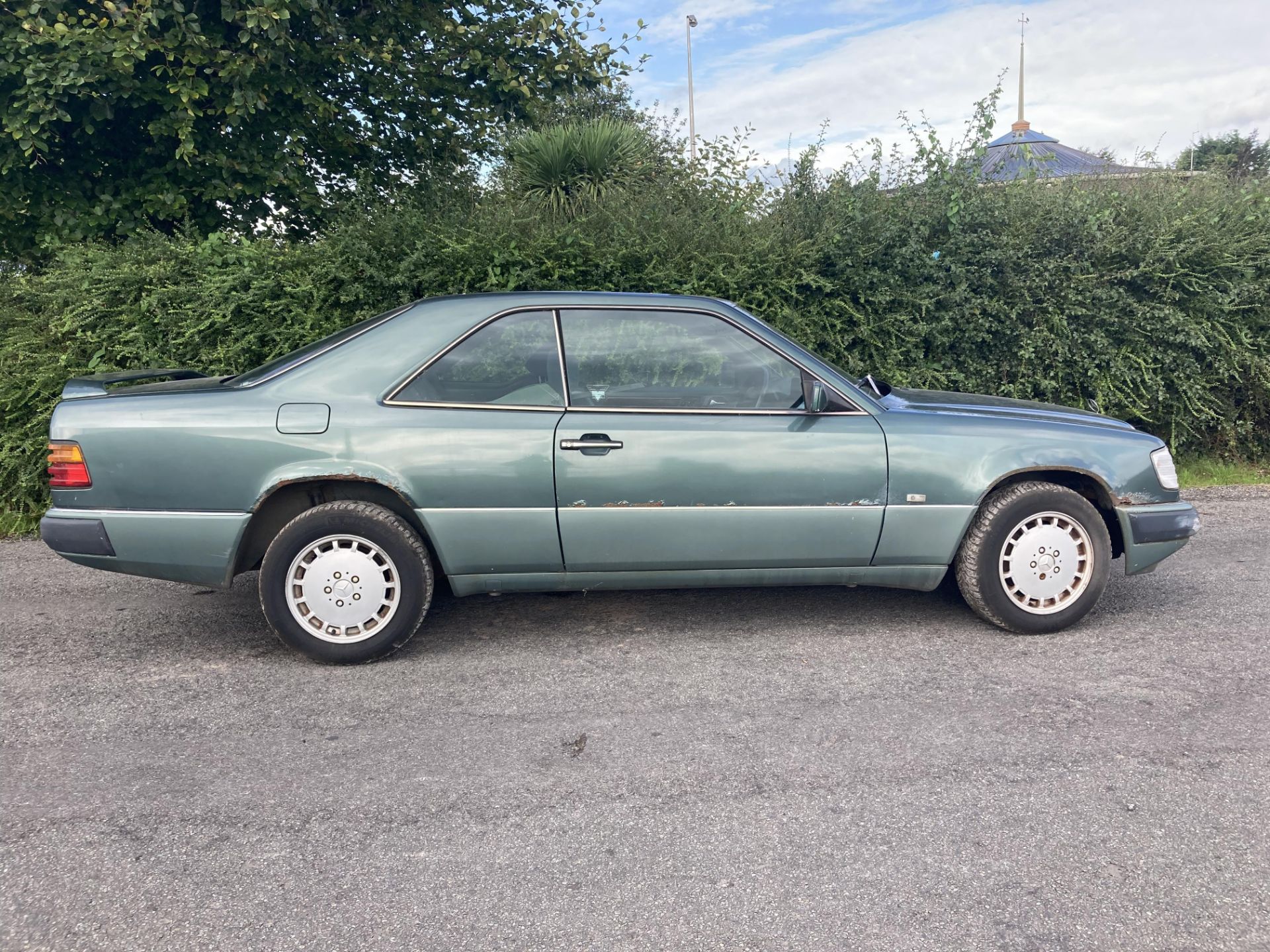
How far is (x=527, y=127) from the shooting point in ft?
30.8

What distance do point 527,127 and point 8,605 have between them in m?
6.65

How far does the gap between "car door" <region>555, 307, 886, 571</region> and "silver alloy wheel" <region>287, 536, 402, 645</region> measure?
2.61 ft

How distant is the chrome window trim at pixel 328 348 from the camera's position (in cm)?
395

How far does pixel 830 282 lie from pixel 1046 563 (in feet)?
11.3

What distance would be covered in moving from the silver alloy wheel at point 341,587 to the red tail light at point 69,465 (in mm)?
958

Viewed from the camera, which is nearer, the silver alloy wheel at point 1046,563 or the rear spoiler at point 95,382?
the rear spoiler at point 95,382

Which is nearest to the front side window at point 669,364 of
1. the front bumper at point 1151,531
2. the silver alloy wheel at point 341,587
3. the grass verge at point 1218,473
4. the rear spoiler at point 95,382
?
the silver alloy wheel at point 341,587

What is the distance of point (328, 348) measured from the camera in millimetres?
4035

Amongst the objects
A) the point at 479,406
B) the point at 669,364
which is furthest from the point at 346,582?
the point at 669,364

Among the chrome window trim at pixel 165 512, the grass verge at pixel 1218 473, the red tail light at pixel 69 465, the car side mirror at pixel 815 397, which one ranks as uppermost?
the car side mirror at pixel 815 397

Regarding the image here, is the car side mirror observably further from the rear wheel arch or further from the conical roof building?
the conical roof building

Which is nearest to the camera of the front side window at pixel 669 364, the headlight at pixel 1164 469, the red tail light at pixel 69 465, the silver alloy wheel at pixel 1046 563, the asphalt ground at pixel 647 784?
the asphalt ground at pixel 647 784

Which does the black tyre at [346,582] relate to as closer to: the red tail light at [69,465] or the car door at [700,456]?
the car door at [700,456]

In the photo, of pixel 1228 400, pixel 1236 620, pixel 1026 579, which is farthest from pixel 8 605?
pixel 1228 400
